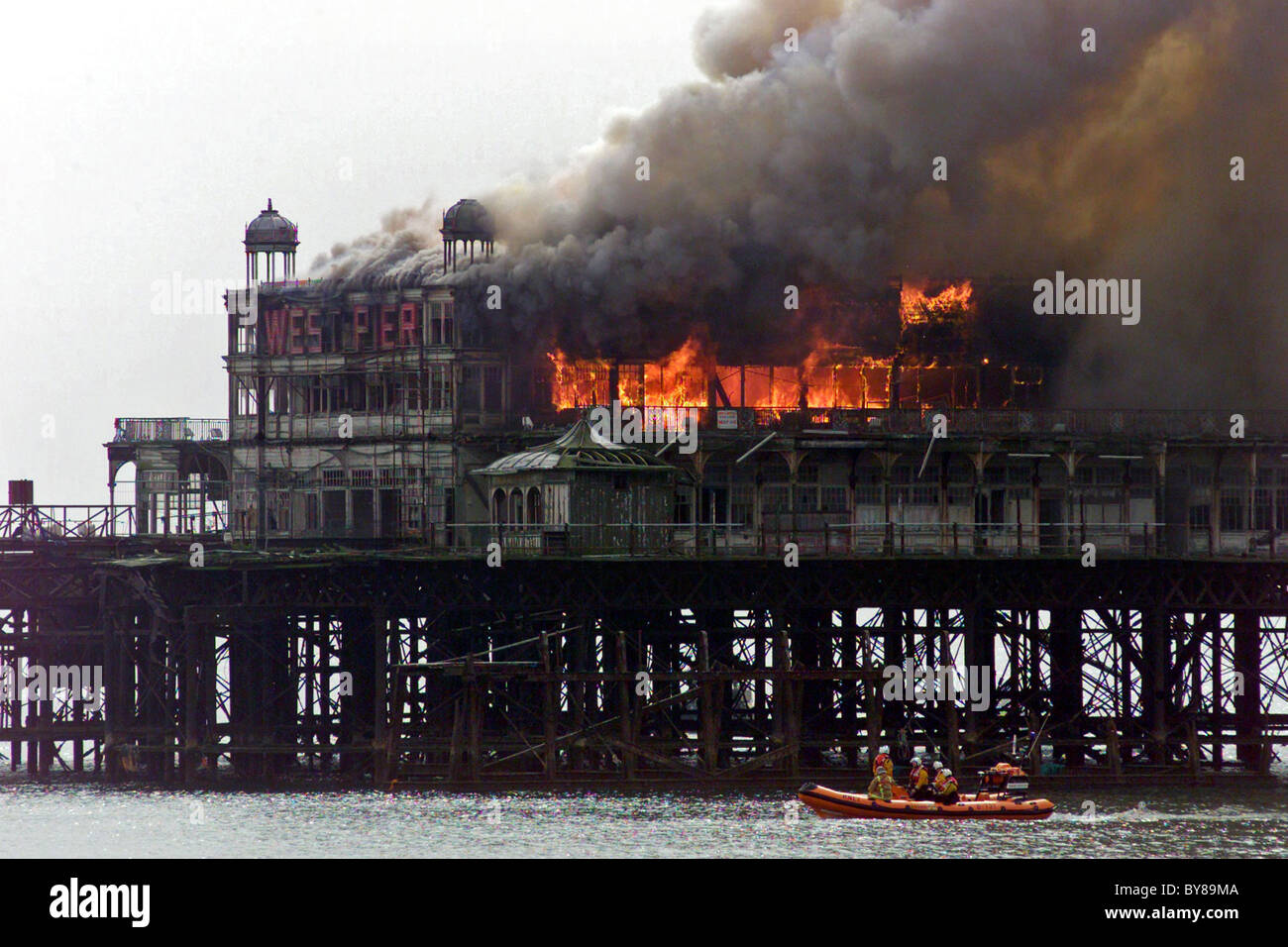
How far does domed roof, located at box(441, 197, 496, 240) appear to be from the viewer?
414 ft

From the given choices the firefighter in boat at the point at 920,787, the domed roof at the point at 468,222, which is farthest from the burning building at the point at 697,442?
the firefighter in boat at the point at 920,787

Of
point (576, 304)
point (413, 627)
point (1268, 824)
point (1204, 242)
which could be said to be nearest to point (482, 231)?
point (576, 304)

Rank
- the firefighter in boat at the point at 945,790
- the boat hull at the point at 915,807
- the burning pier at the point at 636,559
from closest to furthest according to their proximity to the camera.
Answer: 1. the boat hull at the point at 915,807
2. the firefighter in boat at the point at 945,790
3. the burning pier at the point at 636,559

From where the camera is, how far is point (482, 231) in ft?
416

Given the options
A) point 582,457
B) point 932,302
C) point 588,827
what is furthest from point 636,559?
point 932,302

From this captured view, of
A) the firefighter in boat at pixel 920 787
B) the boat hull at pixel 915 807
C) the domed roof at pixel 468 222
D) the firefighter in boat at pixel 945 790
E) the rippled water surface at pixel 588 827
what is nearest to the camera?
the rippled water surface at pixel 588 827

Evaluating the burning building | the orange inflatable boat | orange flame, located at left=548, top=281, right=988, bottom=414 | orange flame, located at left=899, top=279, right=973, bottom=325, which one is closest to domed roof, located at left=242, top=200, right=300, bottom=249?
the burning building

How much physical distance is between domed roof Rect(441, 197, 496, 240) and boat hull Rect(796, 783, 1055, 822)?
29022mm

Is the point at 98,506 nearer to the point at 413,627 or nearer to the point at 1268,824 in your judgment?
the point at 413,627

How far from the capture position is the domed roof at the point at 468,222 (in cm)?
12631

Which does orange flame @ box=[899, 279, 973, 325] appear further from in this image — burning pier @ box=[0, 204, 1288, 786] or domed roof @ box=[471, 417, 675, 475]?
domed roof @ box=[471, 417, 675, 475]

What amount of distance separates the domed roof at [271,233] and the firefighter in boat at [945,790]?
36.9m

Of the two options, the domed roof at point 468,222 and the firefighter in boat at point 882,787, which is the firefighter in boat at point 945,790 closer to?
the firefighter in boat at point 882,787

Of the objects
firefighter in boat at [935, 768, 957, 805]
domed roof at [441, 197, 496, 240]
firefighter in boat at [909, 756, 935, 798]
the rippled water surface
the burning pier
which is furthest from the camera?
domed roof at [441, 197, 496, 240]
